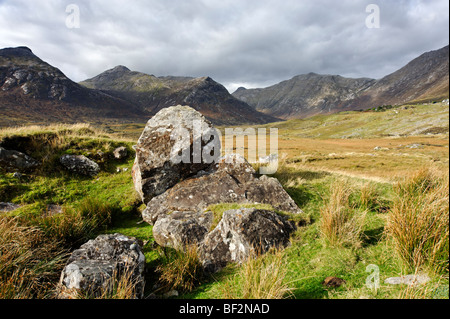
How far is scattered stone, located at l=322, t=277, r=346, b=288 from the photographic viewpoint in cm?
358

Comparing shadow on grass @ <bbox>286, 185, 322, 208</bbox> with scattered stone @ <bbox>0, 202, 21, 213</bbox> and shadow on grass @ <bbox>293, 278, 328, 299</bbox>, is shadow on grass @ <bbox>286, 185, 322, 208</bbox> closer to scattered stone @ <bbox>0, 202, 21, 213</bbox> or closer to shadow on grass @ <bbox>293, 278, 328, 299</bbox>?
shadow on grass @ <bbox>293, 278, 328, 299</bbox>

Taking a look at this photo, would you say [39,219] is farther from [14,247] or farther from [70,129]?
[70,129]

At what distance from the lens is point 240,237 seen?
5059 millimetres

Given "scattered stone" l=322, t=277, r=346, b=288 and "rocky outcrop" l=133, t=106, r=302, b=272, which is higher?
"rocky outcrop" l=133, t=106, r=302, b=272

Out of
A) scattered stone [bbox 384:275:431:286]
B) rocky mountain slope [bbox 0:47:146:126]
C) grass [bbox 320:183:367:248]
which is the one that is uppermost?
rocky mountain slope [bbox 0:47:146:126]

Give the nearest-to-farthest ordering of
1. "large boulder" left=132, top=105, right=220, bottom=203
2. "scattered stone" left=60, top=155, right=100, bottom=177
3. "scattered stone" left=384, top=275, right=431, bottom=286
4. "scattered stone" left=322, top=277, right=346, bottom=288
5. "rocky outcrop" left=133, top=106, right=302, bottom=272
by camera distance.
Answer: "scattered stone" left=384, top=275, right=431, bottom=286, "scattered stone" left=322, top=277, right=346, bottom=288, "rocky outcrop" left=133, top=106, right=302, bottom=272, "large boulder" left=132, top=105, right=220, bottom=203, "scattered stone" left=60, top=155, right=100, bottom=177

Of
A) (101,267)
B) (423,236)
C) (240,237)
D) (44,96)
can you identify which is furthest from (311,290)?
(44,96)

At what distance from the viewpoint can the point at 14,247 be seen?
4.42 m

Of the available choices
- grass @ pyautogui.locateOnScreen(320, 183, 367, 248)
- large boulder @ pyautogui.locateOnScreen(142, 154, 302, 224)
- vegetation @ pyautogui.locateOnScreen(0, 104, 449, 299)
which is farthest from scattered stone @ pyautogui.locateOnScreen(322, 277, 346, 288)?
large boulder @ pyautogui.locateOnScreen(142, 154, 302, 224)

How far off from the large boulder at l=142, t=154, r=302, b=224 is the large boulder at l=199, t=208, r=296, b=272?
178cm

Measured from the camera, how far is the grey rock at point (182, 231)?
5582mm

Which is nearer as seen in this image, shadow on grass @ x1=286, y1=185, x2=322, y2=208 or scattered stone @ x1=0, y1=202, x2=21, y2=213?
scattered stone @ x1=0, y1=202, x2=21, y2=213

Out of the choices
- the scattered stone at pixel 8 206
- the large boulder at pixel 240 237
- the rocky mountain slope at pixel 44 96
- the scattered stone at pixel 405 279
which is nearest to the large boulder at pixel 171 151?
the large boulder at pixel 240 237

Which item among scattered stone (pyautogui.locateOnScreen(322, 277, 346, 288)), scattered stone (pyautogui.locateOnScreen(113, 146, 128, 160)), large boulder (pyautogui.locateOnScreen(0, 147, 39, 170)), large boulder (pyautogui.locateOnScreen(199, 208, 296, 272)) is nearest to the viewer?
scattered stone (pyautogui.locateOnScreen(322, 277, 346, 288))
